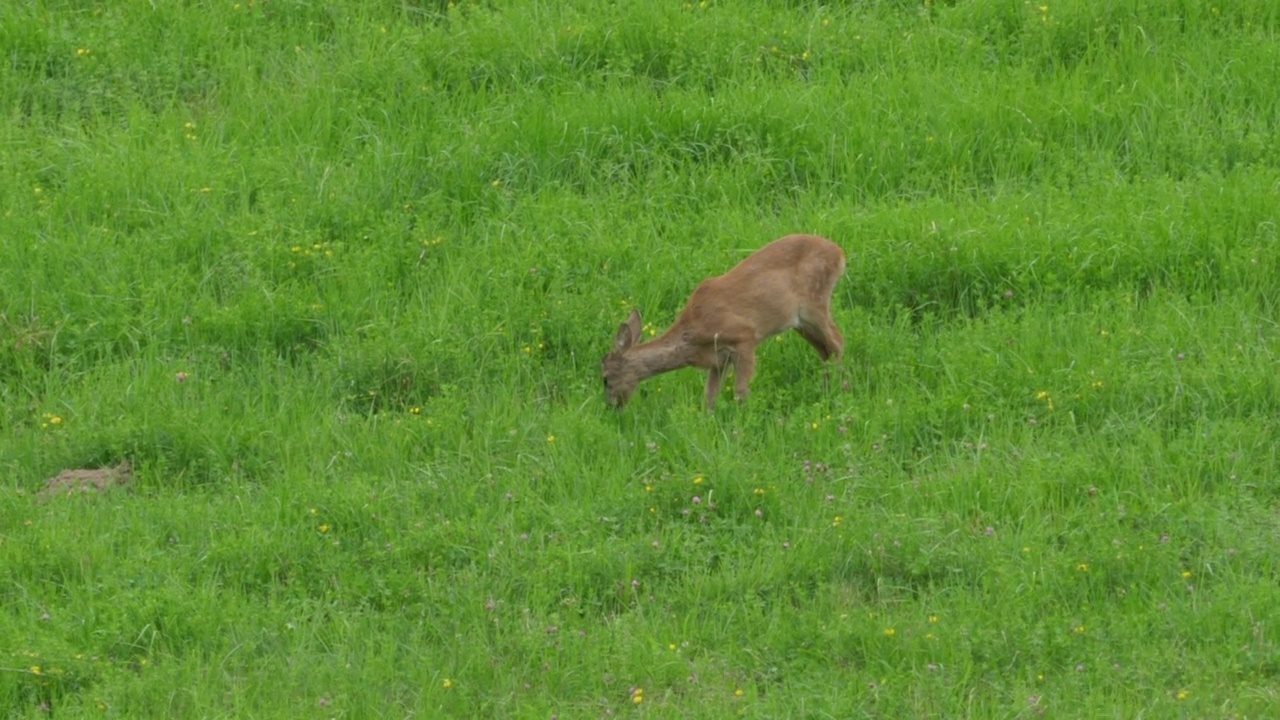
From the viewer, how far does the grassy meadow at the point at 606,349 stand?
823 cm

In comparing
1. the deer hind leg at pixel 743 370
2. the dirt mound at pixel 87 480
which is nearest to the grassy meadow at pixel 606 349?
the dirt mound at pixel 87 480

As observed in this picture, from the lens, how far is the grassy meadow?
8227 mm

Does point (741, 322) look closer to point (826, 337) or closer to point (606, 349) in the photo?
point (826, 337)

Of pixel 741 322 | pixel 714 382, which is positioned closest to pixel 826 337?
pixel 741 322

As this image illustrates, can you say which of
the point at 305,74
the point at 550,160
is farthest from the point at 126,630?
the point at 305,74

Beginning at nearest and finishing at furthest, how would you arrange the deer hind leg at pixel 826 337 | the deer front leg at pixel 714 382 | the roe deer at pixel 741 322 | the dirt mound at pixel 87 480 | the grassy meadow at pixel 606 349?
1. the grassy meadow at pixel 606 349
2. the dirt mound at pixel 87 480
3. the roe deer at pixel 741 322
4. the deer front leg at pixel 714 382
5. the deer hind leg at pixel 826 337

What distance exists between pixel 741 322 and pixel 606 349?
84cm

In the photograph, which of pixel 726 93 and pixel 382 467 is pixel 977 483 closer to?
pixel 382 467

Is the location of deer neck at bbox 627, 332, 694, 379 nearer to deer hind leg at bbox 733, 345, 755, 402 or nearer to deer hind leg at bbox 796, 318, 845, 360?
deer hind leg at bbox 733, 345, 755, 402

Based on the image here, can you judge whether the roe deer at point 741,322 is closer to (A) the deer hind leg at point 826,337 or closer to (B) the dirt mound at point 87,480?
(A) the deer hind leg at point 826,337

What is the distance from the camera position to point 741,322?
1038 cm

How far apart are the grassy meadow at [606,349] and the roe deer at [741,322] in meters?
0.20

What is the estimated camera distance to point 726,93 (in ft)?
41.6

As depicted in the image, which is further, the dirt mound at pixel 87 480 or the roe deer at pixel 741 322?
the roe deer at pixel 741 322
